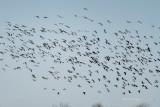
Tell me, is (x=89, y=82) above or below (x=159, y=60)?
below

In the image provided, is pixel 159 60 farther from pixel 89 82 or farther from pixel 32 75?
pixel 32 75

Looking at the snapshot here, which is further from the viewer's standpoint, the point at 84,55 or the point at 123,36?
the point at 84,55

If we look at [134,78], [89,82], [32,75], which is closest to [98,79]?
[89,82]

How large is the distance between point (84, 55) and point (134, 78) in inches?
354

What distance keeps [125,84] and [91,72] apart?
5.44 meters

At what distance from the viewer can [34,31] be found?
43.2 meters

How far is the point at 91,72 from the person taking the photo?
49781mm

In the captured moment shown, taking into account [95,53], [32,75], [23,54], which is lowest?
Result: [32,75]

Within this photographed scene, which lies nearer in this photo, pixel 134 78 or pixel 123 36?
pixel 123 36

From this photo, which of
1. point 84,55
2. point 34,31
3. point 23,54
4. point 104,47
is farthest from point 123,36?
point 23,54

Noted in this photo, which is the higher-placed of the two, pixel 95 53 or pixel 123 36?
pixel 123 36

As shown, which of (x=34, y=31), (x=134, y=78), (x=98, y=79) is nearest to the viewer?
(x=34, y=31)

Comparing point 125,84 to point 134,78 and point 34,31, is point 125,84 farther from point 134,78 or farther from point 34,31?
point 34,31

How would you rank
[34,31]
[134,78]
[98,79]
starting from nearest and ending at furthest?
[34,31] → [98,79] → [134,78]
